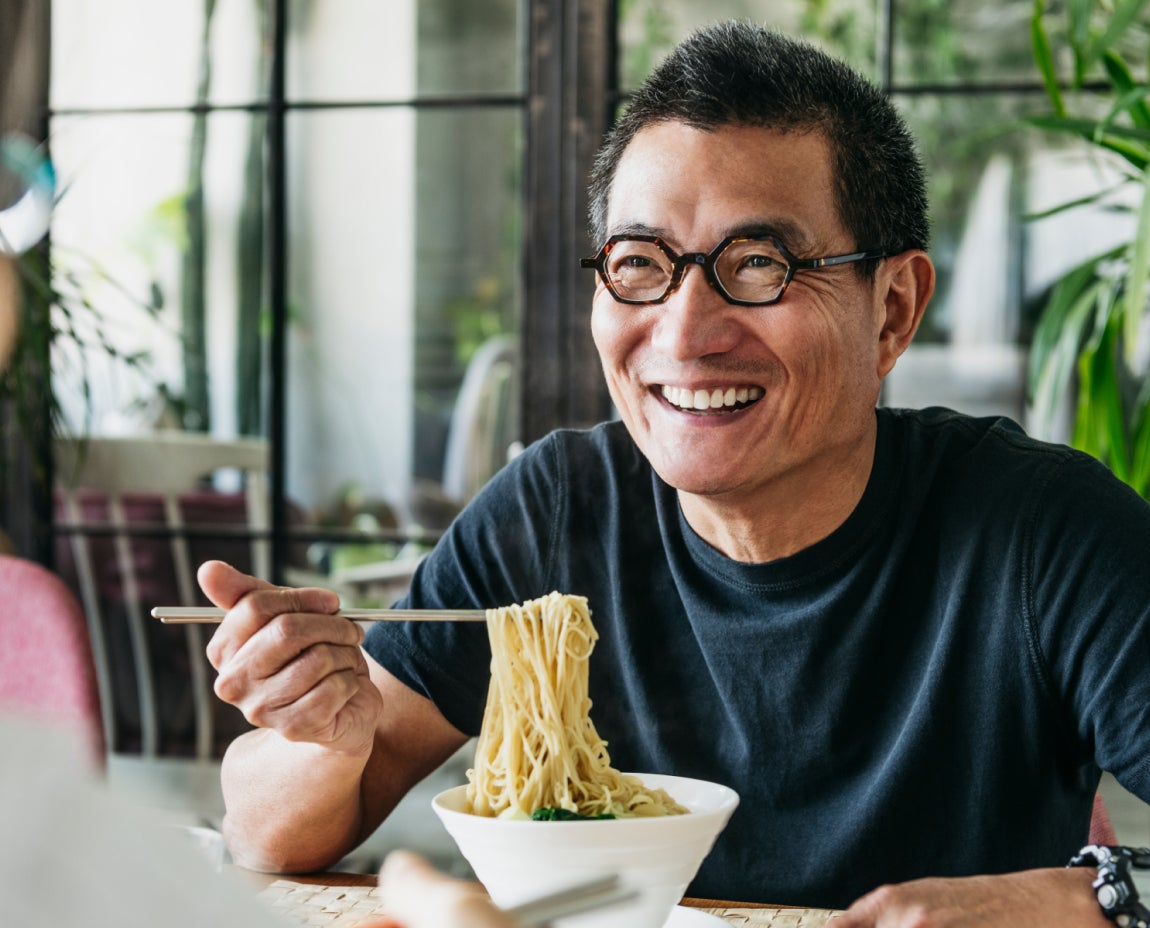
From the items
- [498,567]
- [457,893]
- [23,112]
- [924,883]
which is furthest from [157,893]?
[23,112]

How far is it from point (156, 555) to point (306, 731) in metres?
→ 2.48

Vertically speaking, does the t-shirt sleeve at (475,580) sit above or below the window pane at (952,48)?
below

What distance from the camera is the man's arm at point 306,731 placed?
4.17 ft

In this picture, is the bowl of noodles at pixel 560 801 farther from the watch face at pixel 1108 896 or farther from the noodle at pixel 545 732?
the watch face at pixel 1108 896

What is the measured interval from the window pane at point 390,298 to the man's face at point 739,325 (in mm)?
1982

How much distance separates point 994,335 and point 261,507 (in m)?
2.00

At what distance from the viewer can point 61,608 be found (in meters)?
1.76

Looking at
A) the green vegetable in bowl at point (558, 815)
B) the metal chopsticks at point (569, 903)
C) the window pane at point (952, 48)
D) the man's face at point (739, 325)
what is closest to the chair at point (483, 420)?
the window pane at point (952, 48)

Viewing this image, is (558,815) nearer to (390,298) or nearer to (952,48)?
(390,298)

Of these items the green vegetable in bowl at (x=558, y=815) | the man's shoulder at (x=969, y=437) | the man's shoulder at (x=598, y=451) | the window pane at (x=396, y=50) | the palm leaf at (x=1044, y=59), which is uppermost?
the window pane at (x=396, y=50)

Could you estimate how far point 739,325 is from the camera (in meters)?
1.45

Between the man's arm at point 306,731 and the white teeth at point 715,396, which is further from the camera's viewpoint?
the white teeth at point 715,396

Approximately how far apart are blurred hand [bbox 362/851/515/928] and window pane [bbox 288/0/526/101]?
3074 mm

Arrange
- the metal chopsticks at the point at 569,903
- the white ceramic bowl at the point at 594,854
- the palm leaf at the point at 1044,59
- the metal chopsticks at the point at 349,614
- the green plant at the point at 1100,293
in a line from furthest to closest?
1. the palm leaf at the point at 1044,59
2. the green plant at the point at 1100,293
3. the metal chopsticks at the point at 349,614
4. the white ceramic bowl at the point at 594,854
5. the metal chopsticks at the point at 569,903
